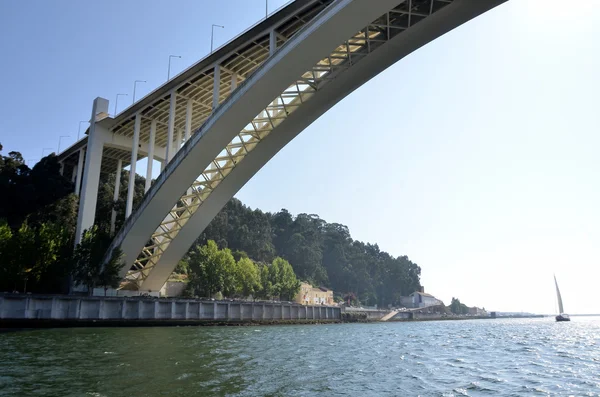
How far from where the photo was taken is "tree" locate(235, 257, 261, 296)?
190 ft

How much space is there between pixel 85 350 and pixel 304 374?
8.54 m

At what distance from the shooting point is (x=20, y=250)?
1280 inches

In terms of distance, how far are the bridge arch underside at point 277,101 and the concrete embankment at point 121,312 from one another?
3.44 metres

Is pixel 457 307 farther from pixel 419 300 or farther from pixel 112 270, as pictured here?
pixel 112 270

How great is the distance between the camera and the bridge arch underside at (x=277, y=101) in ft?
66.5

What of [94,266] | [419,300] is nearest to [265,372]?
[94,266]

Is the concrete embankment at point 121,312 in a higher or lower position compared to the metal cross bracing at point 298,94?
lower

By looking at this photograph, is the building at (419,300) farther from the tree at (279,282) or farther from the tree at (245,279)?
the tree at (245,279)

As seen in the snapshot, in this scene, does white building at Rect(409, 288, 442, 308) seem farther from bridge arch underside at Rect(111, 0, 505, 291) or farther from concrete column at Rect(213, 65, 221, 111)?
concrete column at Rect(213, 65, 221, 111)

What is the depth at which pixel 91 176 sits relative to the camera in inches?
1495

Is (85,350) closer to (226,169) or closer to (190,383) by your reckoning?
(190,383)

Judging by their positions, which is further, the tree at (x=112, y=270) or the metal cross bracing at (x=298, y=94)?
the tree at (x=112, y=270)

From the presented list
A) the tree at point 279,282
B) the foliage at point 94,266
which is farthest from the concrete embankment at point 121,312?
the tree at point 279,282

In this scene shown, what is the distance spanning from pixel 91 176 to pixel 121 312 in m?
11.6
